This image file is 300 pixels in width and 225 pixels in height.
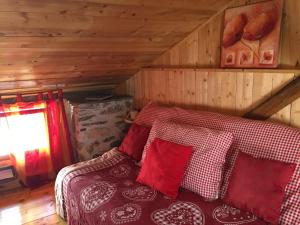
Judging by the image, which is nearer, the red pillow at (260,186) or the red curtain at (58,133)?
the red pillow at (260,186)

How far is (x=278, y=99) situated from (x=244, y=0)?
2.74ft

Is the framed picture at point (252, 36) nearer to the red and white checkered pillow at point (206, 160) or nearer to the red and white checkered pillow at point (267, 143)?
the red and white checkered pillow at point (267, 143)

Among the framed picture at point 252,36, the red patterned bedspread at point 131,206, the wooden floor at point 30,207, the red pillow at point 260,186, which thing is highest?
the framed picture at point 252,36

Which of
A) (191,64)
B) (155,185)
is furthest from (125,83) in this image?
(155,185)

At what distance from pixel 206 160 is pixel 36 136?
2110 millimetres

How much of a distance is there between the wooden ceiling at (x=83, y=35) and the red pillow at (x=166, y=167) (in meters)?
0.99

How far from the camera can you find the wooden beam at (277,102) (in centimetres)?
174

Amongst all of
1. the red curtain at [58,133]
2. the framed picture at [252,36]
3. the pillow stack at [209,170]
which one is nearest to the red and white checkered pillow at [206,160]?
the pillow stack at [209,170]

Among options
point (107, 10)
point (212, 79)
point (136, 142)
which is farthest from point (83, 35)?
point (212, 79)

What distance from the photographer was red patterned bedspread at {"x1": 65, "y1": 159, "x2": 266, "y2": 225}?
149cm

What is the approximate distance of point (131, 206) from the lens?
1.62 m

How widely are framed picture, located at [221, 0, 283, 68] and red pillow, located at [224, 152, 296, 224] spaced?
2.58 ft

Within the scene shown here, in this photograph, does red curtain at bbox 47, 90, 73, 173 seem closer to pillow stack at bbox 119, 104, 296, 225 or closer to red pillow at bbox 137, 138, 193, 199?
pillow stack at bbox 119, 104, 296, 225

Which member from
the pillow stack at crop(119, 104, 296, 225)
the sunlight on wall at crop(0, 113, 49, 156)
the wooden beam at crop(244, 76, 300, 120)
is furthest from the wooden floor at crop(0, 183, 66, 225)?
the wooden beam at crop(244, 76, 300, 120)
